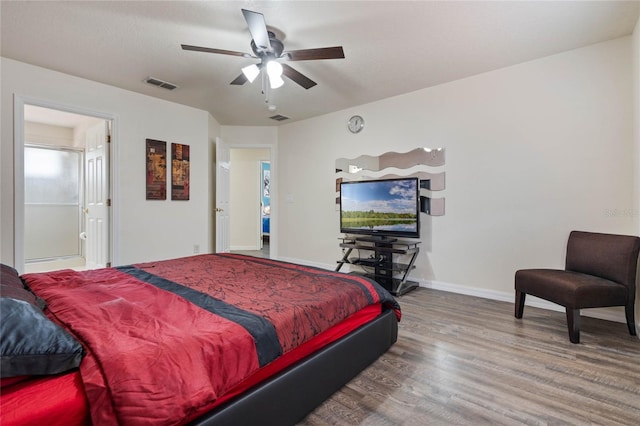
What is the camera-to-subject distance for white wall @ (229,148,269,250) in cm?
715

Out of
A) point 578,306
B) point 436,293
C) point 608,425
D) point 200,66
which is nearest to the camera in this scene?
point 608,425

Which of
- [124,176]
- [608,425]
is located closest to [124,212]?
[124,176]

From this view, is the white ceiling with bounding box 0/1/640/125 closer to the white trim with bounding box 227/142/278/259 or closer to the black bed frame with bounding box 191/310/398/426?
the white trim with bounding box 227/142/278/259

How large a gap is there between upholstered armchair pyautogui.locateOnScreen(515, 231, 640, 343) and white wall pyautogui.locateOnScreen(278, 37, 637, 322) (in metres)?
0.32

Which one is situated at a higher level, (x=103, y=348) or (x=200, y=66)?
(x=200, y=66)

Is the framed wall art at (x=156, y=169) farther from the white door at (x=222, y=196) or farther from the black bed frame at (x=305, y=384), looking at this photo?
the black bed frame at (x=305, y=384)

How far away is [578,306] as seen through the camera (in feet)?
7.31

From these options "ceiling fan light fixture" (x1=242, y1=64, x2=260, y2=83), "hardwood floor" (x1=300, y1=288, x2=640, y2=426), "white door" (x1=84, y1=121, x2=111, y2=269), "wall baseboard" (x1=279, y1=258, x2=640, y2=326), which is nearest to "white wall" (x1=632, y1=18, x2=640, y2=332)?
"wall baseboard" (x1=279, y1=258, x2=640, y2=326)

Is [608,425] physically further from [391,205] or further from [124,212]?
[124,212]

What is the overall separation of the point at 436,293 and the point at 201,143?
401 centimetres

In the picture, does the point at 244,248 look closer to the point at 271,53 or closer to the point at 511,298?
the point at 271,53

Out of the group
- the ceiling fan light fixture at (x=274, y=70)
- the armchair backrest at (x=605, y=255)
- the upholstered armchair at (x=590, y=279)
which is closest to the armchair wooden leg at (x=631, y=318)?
the upholstered armchair at (x=590, y=279)

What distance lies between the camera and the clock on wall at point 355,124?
14.6 ft

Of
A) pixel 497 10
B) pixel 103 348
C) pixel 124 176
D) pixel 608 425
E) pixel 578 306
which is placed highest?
pixel 497 10
